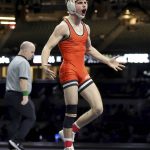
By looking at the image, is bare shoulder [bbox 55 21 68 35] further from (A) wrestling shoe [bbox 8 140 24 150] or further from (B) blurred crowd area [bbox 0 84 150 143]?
(B) blurred crowd area [bbox 0 84 150 143]

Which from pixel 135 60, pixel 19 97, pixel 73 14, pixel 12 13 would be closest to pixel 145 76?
pixel 135 60

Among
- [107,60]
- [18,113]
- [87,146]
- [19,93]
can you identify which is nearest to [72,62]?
[107,60]

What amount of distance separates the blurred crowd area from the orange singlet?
18.6ft

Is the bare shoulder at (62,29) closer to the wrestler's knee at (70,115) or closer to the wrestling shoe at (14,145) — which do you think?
the wrestler's knee at (70,115)

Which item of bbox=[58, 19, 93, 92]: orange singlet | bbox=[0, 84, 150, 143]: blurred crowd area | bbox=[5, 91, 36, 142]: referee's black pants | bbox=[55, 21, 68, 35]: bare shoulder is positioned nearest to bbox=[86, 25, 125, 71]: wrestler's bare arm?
bbox=[58, 19, 93, 92]: orange singlet

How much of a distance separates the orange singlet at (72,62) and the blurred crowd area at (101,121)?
18.6ft

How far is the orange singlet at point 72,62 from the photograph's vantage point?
754 centimetres

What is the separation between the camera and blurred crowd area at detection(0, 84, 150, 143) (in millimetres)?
13336

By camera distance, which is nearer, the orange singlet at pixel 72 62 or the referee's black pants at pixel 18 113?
the orange singlet at pixel 72 62

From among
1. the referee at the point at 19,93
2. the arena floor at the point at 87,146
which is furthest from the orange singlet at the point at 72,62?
the arena floor at the point at 87,146

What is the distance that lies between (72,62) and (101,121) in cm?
605

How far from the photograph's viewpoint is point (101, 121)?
13500mm

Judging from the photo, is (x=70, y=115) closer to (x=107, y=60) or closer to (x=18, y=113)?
(x=107, y=60)

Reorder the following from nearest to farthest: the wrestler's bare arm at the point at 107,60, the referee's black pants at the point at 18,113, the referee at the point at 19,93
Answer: the wrestler's bare arm at the point at 107,60 < the referee at the point at 19,93 < the referee's black pants at the point at 18,113
